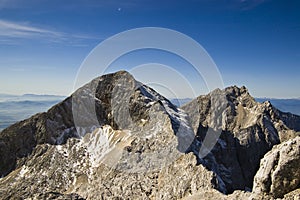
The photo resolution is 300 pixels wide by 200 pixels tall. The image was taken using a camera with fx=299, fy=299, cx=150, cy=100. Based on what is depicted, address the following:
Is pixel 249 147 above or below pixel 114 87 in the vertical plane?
below

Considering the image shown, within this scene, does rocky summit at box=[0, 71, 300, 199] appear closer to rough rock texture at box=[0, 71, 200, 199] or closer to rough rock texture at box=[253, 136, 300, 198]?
rough rock texture at box=[253, 136, 300, 198]

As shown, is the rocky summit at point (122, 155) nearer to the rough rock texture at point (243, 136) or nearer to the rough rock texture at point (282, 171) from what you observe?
the rough rock texture at point (282, 171)

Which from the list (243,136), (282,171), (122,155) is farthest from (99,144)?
(243,136)

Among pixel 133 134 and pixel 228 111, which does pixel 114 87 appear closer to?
pixel 133 134

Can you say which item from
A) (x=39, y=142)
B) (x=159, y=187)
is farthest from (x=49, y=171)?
(x=159, y=187)

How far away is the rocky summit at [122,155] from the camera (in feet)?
139

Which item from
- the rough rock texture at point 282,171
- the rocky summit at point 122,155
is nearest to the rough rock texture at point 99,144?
the rocky summit at point 122,155

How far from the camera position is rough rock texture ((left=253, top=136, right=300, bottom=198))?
83.0ft

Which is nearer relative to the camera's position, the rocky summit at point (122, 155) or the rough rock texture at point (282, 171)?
the rough rock texture at point (282, 171)

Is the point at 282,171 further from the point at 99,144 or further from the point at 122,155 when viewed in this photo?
the point at 99,144

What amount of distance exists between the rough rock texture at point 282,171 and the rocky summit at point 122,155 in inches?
3.1

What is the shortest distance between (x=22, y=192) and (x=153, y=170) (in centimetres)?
4023

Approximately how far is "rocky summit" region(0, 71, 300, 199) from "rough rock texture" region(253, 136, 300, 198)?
3.1 inches

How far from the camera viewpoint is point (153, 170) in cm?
6359
